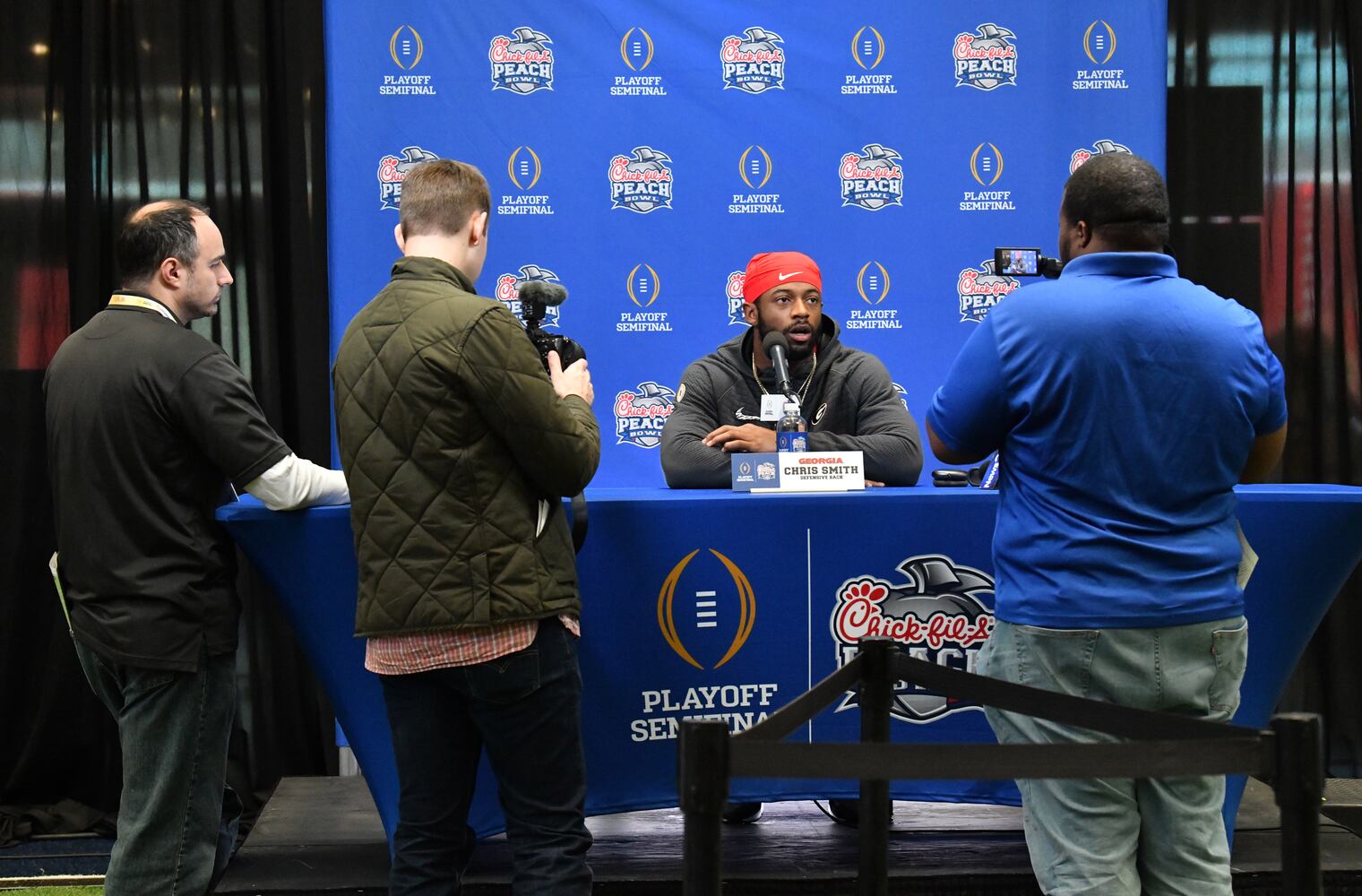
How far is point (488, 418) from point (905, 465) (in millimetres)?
1407

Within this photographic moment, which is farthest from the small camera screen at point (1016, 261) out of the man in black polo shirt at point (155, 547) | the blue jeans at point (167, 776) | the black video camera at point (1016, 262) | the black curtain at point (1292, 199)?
the black curtain at point (1292, 199)

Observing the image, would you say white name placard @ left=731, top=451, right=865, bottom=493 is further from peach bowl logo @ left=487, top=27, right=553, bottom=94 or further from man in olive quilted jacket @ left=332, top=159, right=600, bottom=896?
peach bowl logo @ left=487, top=27, right=553, bottom=94

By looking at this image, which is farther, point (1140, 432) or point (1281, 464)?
point (1281, 464)

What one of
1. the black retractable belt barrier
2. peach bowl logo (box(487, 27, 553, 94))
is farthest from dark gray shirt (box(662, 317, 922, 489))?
the black retractable belt barrier

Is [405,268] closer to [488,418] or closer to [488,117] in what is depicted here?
[488,418]

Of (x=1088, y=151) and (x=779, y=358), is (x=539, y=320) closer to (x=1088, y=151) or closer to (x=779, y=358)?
(x=779, y=358)

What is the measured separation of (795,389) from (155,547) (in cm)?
178

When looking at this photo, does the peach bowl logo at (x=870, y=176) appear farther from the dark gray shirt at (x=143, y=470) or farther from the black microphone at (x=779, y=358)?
the dark gray shirt at (x=143, y=470)

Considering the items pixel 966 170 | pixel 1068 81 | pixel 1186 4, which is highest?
pixel 1186 4

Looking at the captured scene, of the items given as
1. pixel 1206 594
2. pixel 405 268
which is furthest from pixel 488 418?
pixel 1206 594

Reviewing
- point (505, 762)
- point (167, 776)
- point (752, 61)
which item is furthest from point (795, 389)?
point (167, 776)

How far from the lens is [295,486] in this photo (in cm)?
234

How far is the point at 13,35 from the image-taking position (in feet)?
12.8

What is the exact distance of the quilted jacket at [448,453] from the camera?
1.92m
